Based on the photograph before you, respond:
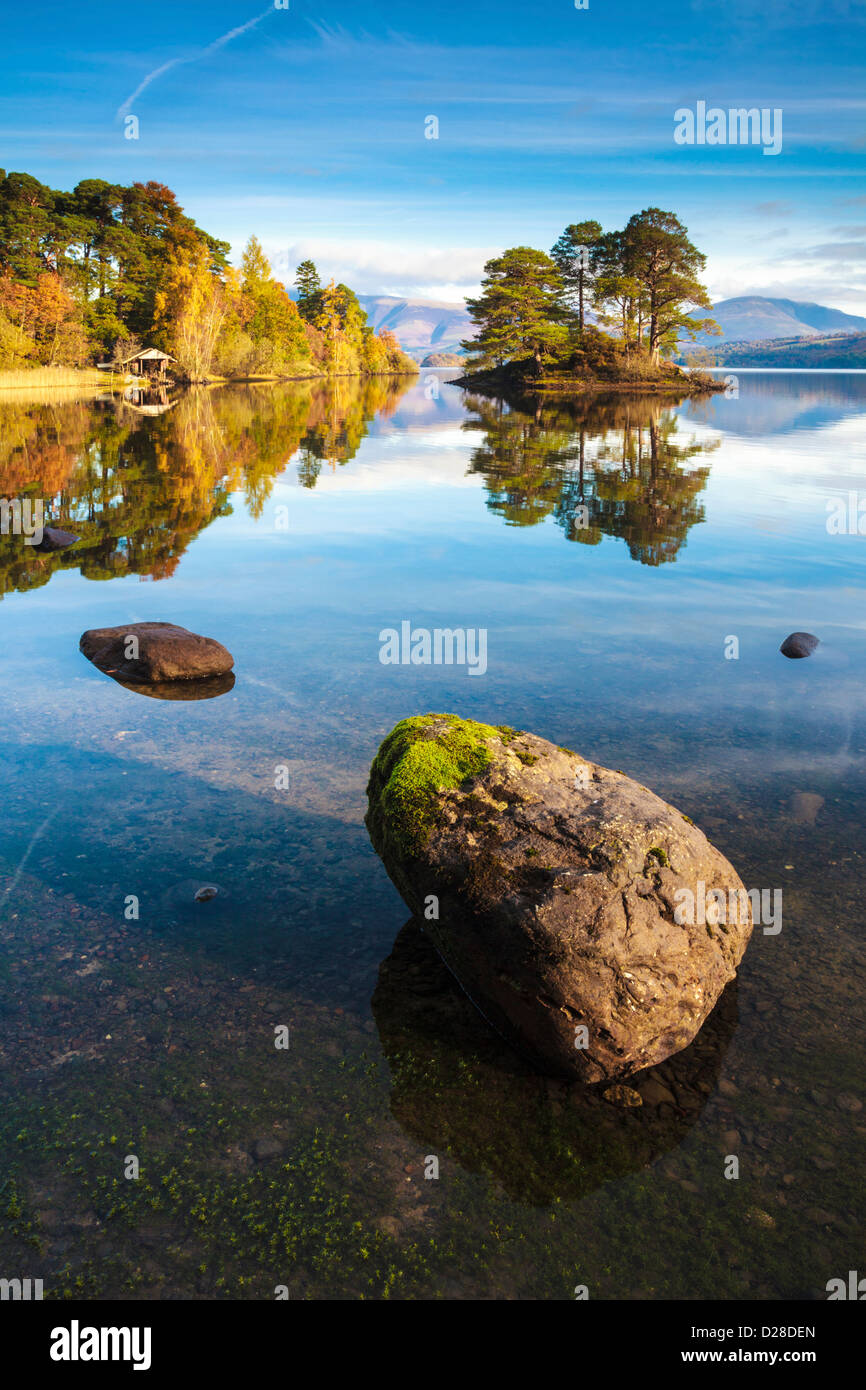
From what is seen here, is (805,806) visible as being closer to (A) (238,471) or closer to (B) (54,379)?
(A) (238,471)

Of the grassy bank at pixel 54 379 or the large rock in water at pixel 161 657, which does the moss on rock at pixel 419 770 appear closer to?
the large rock in water at pixel 161 657

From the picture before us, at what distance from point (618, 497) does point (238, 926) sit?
2300 centimetres

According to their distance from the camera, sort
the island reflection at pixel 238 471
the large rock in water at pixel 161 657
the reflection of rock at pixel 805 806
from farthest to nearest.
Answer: the island reflection at pixel 238 471 < the large rock in water at pixel 161 657 < the reflection of rock at pixel 805 806

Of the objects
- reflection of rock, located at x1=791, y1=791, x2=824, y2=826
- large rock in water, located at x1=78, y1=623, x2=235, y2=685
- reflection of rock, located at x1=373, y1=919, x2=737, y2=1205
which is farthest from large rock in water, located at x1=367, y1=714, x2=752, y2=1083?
large rock in water, located at x1=78, y1=623, x2=235, y2=685

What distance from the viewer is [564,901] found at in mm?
5613

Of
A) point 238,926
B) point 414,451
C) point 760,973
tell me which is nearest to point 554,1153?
point 760,973

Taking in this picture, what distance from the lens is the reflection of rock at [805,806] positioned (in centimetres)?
859

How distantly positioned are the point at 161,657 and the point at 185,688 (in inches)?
25.0

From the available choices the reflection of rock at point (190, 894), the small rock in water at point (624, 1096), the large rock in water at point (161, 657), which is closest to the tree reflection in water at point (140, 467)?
the large rock in water at point (161, 657)

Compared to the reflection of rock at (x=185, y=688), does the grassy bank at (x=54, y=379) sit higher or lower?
higher

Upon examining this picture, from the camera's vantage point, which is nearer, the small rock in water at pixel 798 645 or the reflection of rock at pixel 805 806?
the reflection of rock at pixel 805 806

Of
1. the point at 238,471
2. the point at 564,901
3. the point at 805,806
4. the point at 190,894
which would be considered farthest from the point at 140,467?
the point at 564,901

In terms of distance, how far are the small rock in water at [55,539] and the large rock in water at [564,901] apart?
16.7m
